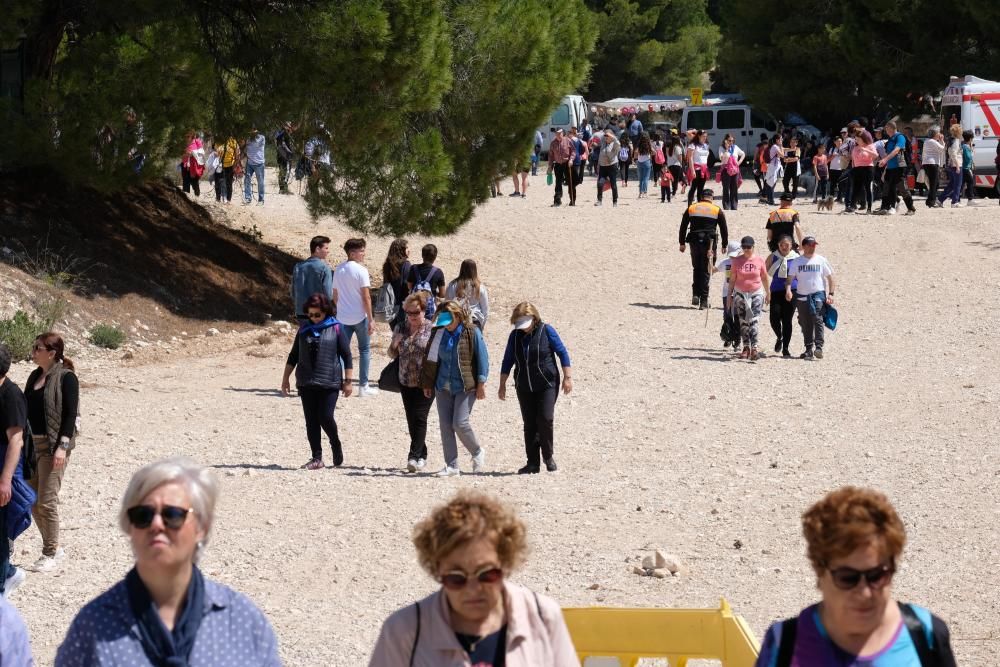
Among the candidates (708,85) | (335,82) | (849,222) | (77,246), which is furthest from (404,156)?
(708,85)

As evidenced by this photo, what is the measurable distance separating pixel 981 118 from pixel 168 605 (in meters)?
29.8

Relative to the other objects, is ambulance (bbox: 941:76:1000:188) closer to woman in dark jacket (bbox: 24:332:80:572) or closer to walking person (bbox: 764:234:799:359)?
walking person (bbox: 764:234:799:359)

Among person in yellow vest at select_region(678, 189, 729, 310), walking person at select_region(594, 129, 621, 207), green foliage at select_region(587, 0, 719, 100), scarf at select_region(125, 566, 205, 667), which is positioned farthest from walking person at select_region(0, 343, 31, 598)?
green foliage at select_region(587, 0, 719, 100)

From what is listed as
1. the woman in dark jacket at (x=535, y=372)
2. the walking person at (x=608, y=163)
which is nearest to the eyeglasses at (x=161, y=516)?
the woman in dark jacket at (x=535, y=372)

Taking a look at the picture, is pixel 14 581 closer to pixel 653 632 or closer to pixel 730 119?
pixel 653 632

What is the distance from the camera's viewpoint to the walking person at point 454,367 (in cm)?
1127

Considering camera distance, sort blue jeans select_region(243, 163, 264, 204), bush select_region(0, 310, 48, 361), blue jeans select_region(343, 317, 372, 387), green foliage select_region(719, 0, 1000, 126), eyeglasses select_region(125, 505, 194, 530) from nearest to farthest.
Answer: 1. eyeglasses select_region(125, 505, 194, 530)
2. blue jeans select_region(343, 317, 372, 387)
3. bush select_region(0, 310, 48, 361)
4. blue jeans select_region(243, 163, 264, 204)
5. green foliage select_region(719, 0, 1000, 126)

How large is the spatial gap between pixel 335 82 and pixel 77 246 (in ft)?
14.8

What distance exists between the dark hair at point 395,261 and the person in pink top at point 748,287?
4.14m

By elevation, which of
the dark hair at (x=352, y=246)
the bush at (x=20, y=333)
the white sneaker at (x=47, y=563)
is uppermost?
the dark hair at (x=352, y=246)

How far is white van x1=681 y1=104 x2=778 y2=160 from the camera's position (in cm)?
4256

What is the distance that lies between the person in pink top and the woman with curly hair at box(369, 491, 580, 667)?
42.3 feet

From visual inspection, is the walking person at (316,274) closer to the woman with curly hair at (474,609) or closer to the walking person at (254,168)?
the woman with curly hair at (474,609)

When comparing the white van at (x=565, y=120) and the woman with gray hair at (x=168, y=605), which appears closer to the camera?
the woman with gray hair at (x=168, y=605)
